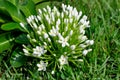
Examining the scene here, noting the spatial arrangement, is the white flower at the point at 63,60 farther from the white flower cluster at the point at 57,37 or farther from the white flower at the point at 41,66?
the white flower at the point at 41,66

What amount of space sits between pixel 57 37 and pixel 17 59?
1.29ft

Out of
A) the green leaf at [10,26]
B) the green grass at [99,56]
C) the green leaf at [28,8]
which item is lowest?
the green grass at [99,56]

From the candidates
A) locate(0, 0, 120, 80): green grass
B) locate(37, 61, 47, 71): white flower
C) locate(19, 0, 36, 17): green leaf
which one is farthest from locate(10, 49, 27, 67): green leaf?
locate(19, 0, 36, 17): green leaf

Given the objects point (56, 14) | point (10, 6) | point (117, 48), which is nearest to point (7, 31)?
point (10, 6)

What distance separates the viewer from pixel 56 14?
10.1ft

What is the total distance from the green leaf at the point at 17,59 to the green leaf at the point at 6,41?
80mm

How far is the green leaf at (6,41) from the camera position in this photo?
3.17m

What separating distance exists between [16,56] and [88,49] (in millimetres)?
556

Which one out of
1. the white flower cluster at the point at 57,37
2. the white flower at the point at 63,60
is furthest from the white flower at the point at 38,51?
the white flower at the point at 63,60

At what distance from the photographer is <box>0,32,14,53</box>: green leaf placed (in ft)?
10.4

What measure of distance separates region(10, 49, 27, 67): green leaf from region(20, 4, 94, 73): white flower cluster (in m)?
0.13

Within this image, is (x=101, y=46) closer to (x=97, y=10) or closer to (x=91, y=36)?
(x=91, y=36)

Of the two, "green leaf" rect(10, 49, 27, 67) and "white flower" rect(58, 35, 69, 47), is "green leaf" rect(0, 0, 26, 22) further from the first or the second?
"white flower" rect(58, 35, 69, 47)

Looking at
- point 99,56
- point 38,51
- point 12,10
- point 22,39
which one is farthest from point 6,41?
point 99,56
